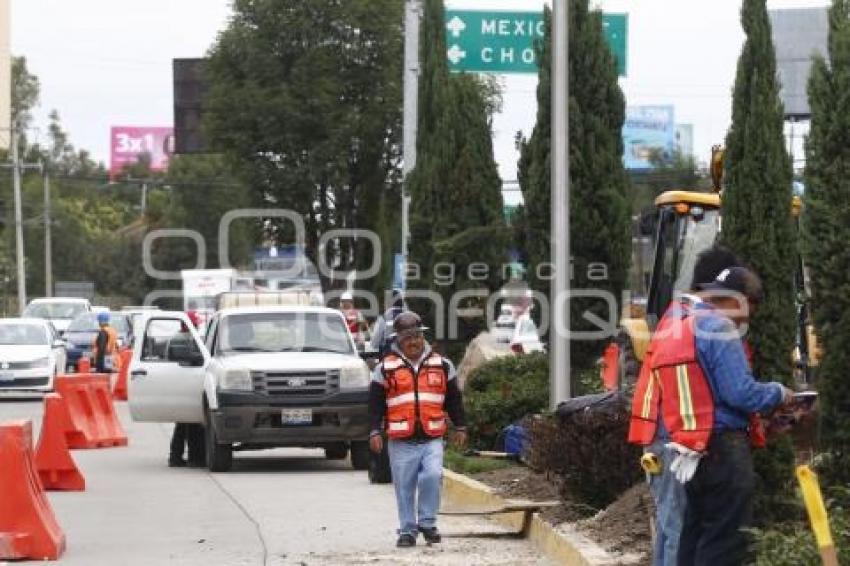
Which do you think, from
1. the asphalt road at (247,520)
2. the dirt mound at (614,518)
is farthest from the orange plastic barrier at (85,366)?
the dirt mound at (614,518)

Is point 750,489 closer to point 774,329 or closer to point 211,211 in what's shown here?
point 774,329

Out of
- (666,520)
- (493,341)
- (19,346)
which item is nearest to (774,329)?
(666,520)

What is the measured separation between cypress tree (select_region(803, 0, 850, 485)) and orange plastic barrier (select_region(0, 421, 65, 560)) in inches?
212

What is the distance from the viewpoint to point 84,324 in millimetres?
48406

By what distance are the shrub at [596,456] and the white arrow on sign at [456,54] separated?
13.2m

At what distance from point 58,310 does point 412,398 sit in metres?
39.6

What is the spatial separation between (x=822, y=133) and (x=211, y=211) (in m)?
93.2

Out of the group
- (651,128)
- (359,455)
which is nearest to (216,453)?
(359,455)

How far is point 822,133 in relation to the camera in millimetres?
12000

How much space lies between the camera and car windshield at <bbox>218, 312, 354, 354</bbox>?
2219 centimetres

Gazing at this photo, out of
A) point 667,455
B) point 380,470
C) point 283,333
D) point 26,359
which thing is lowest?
point 26,359

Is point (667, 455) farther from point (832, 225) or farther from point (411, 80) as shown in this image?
point (411, 80)

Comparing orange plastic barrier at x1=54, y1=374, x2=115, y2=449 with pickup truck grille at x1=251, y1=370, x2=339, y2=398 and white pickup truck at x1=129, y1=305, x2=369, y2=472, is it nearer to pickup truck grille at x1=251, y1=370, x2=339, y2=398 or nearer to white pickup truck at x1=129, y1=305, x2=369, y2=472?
white pickup truck at x1=129, y1=305, x2=369, y2=472

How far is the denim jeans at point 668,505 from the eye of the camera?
9812 mm
